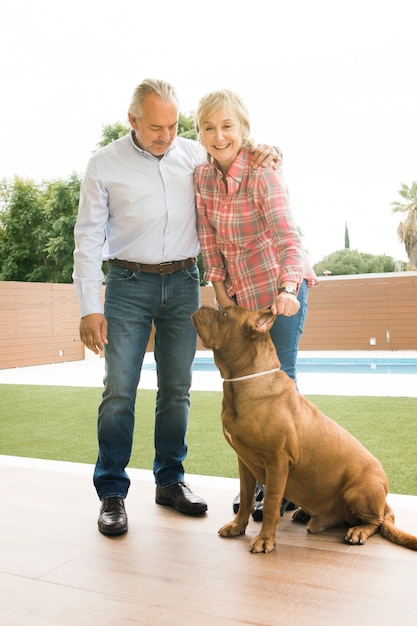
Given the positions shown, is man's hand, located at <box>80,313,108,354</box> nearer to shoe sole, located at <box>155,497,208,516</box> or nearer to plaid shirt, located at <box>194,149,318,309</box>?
plaid shirt, located at <box>194,149,318,309</box>

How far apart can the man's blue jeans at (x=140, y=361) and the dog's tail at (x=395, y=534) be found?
94cm

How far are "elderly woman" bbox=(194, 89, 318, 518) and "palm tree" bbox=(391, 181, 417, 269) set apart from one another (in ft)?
69.0

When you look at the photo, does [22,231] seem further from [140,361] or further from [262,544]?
[262,544]

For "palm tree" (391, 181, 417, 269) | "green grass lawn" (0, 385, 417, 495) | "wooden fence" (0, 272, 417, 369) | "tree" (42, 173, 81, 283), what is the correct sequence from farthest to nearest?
"palm tree" (391, 181, 417, 269) < "tree" (42, 173, 81, 283) < "wooden fence" (0, 272, 417, 369) < "green grass lawn" (0, 385, 417, 495)

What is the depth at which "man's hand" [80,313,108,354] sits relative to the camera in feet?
8.13

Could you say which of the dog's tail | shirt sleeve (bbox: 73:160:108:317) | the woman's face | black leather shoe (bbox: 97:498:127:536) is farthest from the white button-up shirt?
the dog's tail

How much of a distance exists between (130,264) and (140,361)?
1.41 feet

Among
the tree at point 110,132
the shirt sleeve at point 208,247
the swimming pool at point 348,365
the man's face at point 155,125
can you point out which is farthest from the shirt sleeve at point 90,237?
the tree at point 110,132

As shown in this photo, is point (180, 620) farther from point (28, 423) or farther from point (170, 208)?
point (28, 423)

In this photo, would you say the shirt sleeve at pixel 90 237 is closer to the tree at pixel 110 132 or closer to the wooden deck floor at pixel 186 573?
the wooden deck floor at pixel 186 573

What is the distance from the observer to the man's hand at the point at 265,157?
232 centimetres

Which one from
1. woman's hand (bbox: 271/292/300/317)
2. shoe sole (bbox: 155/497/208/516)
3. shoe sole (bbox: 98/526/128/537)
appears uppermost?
woman's hand (bbox: 271/292/300/317)

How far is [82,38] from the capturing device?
107 feet

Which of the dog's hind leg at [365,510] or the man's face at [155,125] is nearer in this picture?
the dog's hind leg at [365,510]
